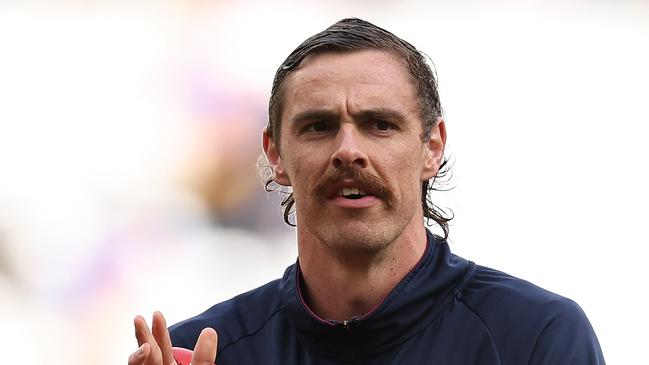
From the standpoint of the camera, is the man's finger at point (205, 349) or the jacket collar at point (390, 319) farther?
the jacket collar at point (390, 319)

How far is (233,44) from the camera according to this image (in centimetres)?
717

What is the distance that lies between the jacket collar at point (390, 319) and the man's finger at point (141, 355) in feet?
2.10

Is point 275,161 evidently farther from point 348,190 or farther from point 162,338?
point 162,338

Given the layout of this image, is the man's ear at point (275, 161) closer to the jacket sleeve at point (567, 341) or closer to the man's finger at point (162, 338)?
the man's finger at point (162, 338)

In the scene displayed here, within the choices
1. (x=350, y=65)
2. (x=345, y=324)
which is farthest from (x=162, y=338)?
(x=350, y=65)

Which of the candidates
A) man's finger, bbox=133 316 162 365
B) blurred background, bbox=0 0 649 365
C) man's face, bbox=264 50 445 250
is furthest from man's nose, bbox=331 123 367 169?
blurred background, bbox=0 0 649 365

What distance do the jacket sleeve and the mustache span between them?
0.56 meters

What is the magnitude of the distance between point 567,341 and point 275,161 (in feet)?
3.59

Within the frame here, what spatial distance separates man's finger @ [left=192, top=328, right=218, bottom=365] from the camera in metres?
3.08

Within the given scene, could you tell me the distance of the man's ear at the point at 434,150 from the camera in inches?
143

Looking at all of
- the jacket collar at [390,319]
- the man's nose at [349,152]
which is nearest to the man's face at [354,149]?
the man's nose at [349,152]

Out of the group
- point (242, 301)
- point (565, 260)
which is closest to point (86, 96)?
point (565, 260)

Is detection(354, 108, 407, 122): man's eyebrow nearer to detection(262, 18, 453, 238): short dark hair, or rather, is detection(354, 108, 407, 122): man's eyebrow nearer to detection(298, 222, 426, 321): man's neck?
detection(262, 18, 453, 238): short dark hair

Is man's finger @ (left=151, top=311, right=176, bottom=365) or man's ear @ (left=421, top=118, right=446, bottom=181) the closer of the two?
man's finger @ (left=151, top=311, right=176, bottom=365)
